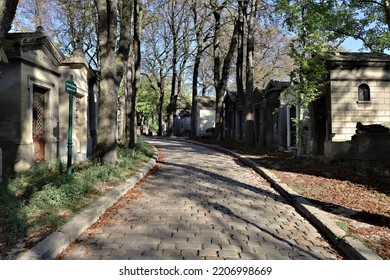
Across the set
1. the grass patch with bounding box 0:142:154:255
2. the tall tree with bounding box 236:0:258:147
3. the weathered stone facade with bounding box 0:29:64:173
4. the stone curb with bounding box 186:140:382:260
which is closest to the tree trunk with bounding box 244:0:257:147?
the tall tree with bounding box 236:0:258:147

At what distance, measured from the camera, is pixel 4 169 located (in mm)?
8586

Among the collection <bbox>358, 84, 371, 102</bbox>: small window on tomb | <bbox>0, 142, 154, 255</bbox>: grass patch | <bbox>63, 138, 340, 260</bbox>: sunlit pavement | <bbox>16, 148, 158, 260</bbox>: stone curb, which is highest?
<bbox>358, 84, 371, 102</bbox>: small window on tomb

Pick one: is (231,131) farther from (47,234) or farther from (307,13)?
(47,234)

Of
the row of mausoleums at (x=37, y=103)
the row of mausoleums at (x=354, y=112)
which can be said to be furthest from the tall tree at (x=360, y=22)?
the row of mausoleums at (x=37, y=103)

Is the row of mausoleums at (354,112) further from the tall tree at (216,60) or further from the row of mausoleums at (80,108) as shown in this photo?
the tall tree at (216,60)

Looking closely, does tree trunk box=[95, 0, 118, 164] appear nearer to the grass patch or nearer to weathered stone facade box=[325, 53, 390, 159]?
the grass patch

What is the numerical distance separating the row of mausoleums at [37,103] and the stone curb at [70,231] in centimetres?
361

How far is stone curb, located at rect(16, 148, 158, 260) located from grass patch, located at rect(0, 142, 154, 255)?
17 centimetres

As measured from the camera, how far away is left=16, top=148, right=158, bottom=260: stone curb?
374 centimetres

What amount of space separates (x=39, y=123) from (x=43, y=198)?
226 inches

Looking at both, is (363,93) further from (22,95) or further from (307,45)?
(22,95)

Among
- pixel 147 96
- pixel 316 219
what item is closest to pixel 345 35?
pixel 316 219

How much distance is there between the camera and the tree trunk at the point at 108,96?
32.6ft

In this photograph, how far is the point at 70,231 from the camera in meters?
4.50
